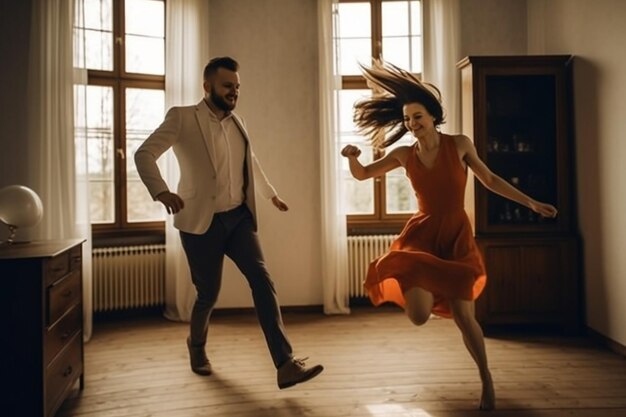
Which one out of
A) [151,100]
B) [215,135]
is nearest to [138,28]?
[151,100]

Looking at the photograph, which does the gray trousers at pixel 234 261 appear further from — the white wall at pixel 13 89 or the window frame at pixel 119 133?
the white wall at pixel 13 89

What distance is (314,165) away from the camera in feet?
14.4

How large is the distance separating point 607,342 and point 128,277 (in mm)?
3351

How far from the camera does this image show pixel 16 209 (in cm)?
251

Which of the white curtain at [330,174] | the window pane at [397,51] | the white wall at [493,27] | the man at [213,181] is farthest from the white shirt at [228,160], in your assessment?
the white wall at [493,27]

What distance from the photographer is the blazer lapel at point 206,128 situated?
277 cm

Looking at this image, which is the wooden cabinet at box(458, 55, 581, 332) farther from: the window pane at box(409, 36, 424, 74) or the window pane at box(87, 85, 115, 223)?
the window pane at box(87, 85, 115, 223)

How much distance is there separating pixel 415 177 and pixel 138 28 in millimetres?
2793

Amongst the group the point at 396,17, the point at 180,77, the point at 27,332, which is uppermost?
the point at 396,17

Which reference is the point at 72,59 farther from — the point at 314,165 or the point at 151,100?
the point at 314,165

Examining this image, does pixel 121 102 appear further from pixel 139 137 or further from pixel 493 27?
pixel 493 27

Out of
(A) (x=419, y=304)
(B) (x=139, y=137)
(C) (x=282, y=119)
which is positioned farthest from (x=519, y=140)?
(B) (x=139, y=137)

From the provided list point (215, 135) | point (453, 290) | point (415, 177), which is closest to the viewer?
point (453, 290)

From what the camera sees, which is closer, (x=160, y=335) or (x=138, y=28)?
(x=160, y=335)
